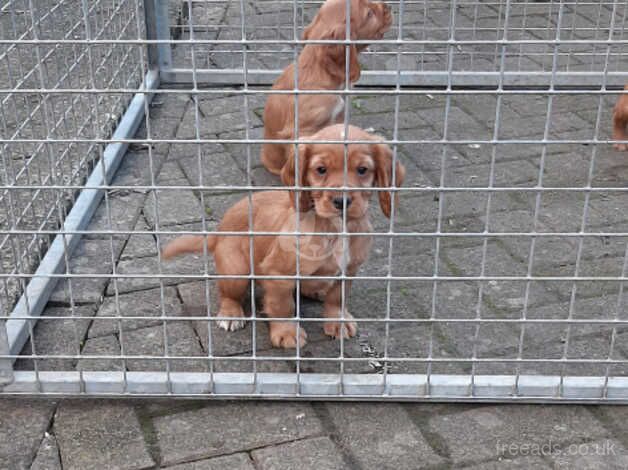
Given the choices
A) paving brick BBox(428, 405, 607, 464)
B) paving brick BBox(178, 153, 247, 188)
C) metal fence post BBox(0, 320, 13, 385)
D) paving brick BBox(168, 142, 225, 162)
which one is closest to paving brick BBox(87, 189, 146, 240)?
paving brick BBox(178, 153, 247, 188)

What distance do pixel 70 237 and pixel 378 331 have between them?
1268 mm

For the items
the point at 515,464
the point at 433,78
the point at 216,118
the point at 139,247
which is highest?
the point at 433,78

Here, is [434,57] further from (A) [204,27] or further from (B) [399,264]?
(B) [399,264]

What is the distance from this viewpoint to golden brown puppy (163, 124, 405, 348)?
2.73 m

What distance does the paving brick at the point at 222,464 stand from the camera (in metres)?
2.48

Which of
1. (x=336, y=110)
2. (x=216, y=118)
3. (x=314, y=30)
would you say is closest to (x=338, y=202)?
(x=336, y=110)

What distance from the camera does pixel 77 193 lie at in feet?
12.5

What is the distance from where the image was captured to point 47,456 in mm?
2521

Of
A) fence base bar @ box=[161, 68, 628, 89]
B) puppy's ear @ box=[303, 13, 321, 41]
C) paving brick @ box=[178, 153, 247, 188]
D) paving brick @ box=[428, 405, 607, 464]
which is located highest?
puppy's ear @ box=[303, 13, 321, 41]

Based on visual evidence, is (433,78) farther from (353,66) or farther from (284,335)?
(284,335)

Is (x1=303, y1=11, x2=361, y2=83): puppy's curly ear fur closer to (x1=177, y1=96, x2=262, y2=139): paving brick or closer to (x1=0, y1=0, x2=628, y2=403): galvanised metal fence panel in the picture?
(x1=0, y1=0, x2=628, y2=403): galvanised metal fence panel

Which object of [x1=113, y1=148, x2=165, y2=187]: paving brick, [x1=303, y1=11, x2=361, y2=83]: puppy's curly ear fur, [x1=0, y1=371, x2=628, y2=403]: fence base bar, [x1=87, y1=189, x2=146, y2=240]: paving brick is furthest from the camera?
[x1=113, y1=148, x2=165, y2=187]: paving brick

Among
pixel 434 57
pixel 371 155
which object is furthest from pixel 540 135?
pixel 371 155

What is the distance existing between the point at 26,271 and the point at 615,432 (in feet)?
6.74
